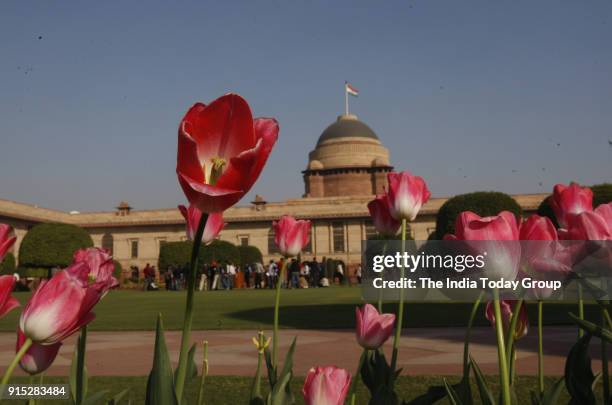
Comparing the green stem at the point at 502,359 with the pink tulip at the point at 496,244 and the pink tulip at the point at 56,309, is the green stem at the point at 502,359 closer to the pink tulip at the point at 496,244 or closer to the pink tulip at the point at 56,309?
the pink tulip at the point at 496,244

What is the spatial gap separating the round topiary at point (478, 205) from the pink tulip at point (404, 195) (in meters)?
24.3

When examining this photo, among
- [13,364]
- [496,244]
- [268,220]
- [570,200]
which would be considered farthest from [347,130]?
[13,364]

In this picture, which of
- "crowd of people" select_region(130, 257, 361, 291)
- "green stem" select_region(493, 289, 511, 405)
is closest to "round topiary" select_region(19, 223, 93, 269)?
"crowd of people" select_region(130, 257, 361, 291)

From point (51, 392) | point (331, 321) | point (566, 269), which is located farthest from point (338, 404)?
point (331, 321)

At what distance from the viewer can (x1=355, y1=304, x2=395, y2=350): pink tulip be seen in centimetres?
163

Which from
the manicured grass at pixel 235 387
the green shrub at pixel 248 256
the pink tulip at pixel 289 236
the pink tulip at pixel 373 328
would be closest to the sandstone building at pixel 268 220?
the green shrub at pixel 248 256

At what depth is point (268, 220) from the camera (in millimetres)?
45688

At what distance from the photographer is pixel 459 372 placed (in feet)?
16.8

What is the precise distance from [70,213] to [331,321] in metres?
43.6

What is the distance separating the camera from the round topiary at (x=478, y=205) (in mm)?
25781

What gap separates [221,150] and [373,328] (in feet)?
2.73

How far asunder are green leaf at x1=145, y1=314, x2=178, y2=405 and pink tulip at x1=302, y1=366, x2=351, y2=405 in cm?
46

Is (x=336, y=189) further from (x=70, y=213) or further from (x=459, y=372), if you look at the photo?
(x=459, y=372)

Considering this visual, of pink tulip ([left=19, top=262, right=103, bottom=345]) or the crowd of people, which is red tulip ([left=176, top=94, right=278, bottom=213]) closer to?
pink tulip ([left=19, top=262, right=103, bottom=345])
